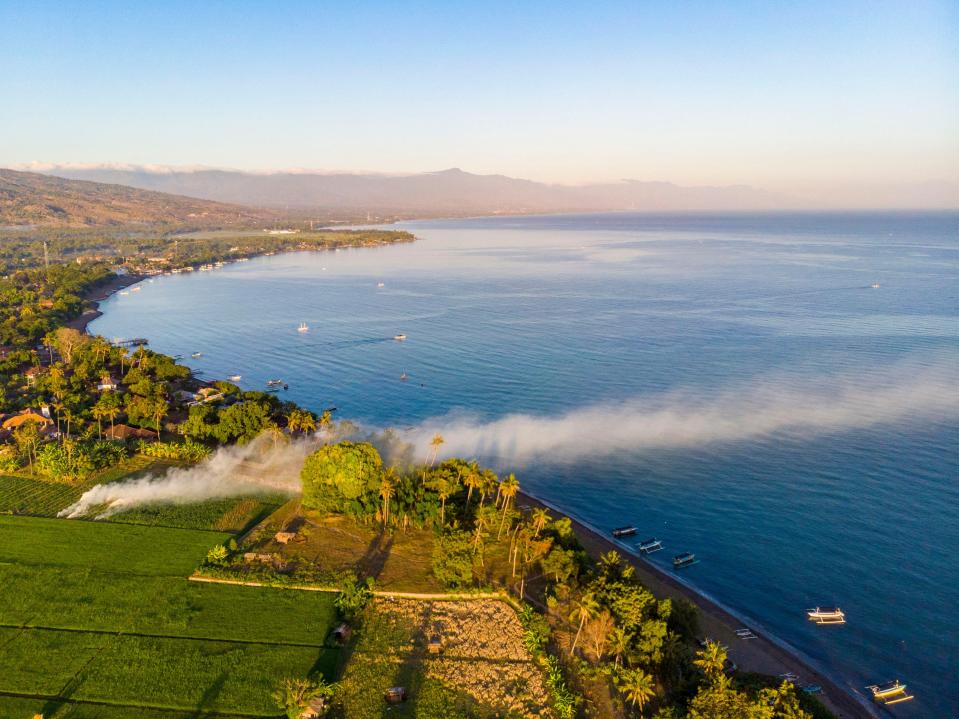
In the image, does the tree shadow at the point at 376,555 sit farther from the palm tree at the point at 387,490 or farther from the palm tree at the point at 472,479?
the palm tree at the point at 472,479

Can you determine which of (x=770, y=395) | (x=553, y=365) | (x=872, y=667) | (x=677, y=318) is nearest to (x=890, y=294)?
(x=677, y=318)

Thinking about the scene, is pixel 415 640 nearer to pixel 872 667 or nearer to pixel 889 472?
pixel 872 667

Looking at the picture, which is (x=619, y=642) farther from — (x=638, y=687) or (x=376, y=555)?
(x=376, y=555)

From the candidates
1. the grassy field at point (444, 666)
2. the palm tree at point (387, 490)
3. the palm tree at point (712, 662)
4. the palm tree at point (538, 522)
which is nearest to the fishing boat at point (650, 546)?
the palm tree at point (538, 522)

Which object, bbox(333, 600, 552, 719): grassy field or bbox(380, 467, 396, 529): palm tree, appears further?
bbox(380, 467, 396, 529): palm tree

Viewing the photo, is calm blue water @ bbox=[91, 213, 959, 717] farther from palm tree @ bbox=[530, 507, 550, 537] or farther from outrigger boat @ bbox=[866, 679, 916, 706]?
palm tree @ bbox=[530, 507, 550, 537]

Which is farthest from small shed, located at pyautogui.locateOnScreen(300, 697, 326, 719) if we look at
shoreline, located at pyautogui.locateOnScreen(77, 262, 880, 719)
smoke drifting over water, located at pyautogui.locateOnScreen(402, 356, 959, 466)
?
smoke drifting over water, located at pyautogui.locateOnScreen(402, 356, 959, 466)
